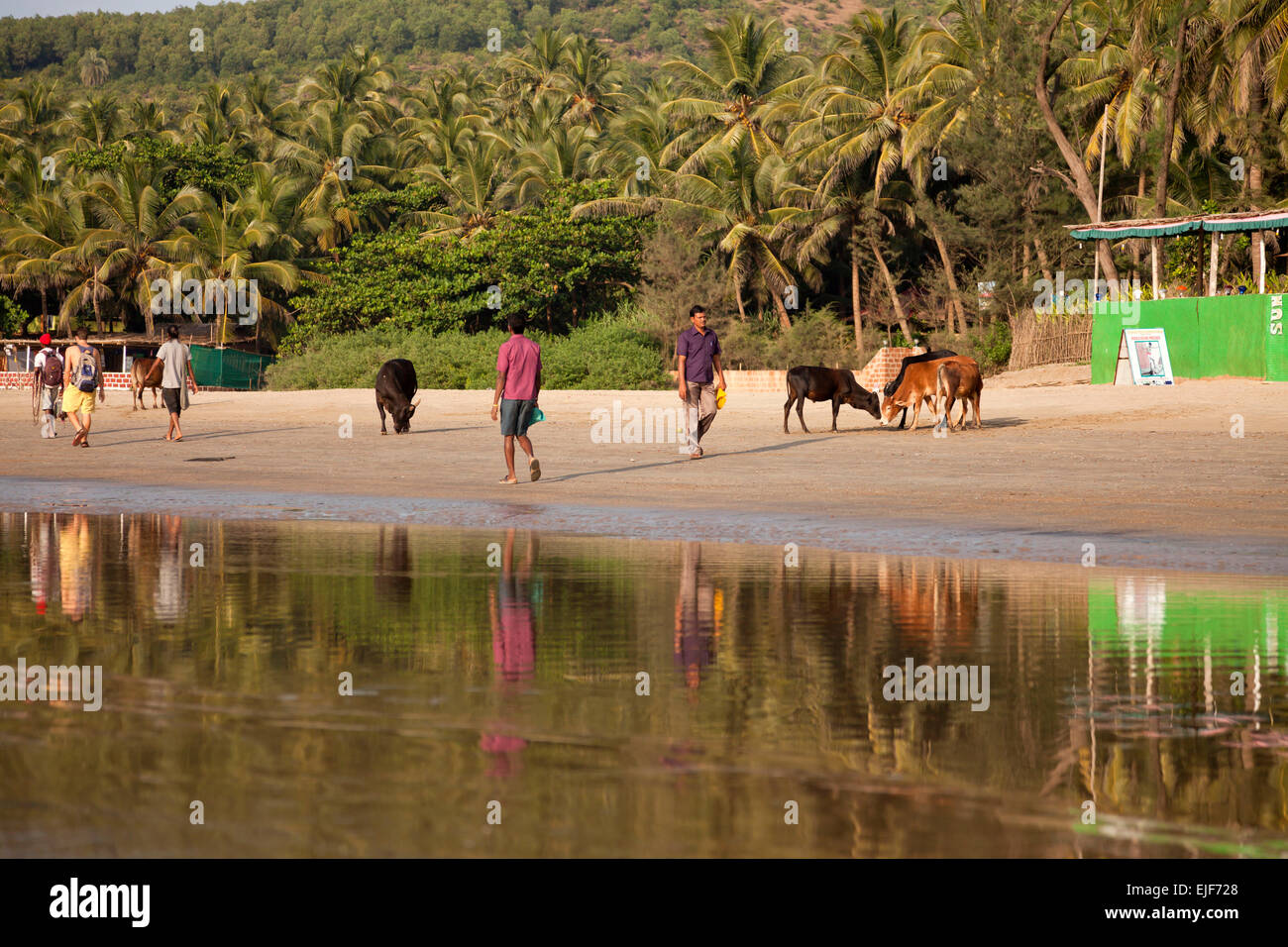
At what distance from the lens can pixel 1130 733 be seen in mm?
5363

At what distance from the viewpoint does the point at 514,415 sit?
16.7m

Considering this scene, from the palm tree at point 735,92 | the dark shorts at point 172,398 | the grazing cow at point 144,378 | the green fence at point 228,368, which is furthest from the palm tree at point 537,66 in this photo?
the dark shorts at point 172,398

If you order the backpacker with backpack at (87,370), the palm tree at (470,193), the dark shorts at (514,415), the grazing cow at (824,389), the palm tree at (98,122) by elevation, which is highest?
the palm tree at (98,122)

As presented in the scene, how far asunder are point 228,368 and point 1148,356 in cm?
3412

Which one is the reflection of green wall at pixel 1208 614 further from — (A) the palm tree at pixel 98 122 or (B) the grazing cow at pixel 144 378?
(A) the palm tree at pixel 98 122

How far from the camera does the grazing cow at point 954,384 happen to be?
2225 centimetres

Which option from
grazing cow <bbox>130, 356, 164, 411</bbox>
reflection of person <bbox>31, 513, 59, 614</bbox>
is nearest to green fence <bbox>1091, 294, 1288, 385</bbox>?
grazing cow <bbox>130, 356, 164, 411</bbox>

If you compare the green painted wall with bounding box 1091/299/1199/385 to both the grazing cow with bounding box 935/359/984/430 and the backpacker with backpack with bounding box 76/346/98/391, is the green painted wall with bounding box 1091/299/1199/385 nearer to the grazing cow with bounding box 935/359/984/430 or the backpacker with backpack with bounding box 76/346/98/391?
the grazing cow with bounding box 935/359/984/430

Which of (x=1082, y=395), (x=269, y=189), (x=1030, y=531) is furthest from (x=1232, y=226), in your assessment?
(x=269, y=189)

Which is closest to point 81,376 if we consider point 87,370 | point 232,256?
point 87,370

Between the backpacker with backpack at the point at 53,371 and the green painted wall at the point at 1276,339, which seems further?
the green painted wall at the point at 1276,339

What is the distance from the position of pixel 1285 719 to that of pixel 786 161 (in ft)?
149

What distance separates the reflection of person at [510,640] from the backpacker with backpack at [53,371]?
680 inches
